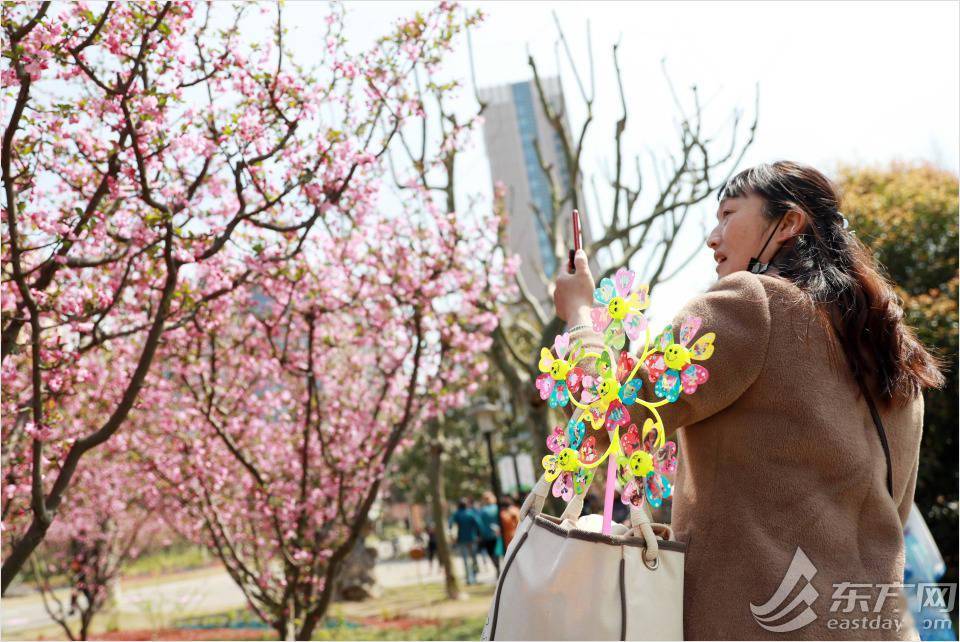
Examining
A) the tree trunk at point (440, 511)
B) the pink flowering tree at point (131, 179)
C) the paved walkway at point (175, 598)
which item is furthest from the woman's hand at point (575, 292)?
the tree trunk at point (440, 511)

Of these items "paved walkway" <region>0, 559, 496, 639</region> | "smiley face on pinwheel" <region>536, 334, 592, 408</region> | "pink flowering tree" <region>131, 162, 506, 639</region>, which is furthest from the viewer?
"paved walkway" <region>0, 559, 496, 639</region>

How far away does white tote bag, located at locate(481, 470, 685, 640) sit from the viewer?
1281 millimetres

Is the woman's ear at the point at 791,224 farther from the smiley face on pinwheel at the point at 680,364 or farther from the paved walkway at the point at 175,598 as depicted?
the paved walkway at the point at 175,598

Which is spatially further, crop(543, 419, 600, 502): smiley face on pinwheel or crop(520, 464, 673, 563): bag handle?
crop(543, 419, 600, 502): smiley face on pinwheel

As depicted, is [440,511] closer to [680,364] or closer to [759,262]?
[759,262]

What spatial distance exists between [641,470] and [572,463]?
0.12m

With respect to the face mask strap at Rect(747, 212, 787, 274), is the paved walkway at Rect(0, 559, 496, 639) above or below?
below

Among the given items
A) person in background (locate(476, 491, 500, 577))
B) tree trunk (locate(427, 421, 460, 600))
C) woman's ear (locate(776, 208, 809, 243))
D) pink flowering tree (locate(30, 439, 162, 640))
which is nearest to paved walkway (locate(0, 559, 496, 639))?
pink flowering tree (locate(30, 439, 162, 640))

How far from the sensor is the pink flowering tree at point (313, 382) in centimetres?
552

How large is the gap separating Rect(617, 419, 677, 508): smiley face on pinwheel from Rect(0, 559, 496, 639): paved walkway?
10.7 meters

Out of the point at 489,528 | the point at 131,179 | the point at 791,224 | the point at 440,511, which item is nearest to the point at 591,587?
the point at 791,224

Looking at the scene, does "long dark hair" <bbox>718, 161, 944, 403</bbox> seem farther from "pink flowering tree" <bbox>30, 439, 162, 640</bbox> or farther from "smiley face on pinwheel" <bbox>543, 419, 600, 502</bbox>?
"pink flowering tree" <bbox>30, 439, 162, 640</bbox>

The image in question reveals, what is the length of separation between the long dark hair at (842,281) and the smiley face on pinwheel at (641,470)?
385mm

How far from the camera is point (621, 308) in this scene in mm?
1481
